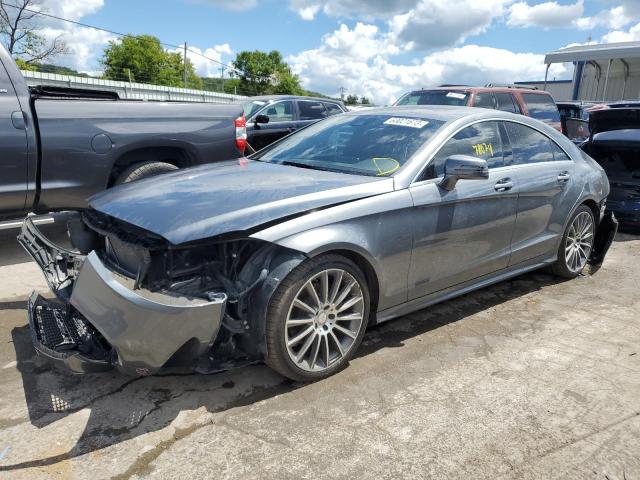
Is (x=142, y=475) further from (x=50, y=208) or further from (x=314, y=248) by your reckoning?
(x=50, y=208)

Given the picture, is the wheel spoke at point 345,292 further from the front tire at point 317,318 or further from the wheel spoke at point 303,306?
the wheel spoke at point 303,306

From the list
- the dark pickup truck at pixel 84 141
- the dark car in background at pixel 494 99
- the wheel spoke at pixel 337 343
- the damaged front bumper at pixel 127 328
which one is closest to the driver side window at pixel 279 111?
the dark car in background at pixel 494 99

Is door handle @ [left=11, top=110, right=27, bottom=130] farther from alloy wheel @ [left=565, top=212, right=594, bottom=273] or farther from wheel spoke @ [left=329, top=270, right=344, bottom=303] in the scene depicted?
alloy wheel @ [left=565, top=212, right=594, bottom=273]

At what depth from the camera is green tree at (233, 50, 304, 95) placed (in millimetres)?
88625

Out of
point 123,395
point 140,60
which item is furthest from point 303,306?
point 140,60

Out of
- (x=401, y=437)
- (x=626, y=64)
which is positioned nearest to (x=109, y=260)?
(x=401, y=437)

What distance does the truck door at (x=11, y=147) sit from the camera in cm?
448

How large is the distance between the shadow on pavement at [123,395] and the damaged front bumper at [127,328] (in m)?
0.27

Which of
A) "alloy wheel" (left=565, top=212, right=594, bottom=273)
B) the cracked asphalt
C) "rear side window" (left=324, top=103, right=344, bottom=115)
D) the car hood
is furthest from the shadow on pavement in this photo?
"rear side window" (left=324, top=103, right=344, bottom=115)

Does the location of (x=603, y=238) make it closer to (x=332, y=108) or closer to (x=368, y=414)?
(x=368, y=414)

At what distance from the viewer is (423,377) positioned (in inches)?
125

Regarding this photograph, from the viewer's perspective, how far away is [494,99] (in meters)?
9.48

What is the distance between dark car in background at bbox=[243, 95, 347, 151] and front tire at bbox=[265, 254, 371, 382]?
7003mm

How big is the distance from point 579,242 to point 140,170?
14.1ft
